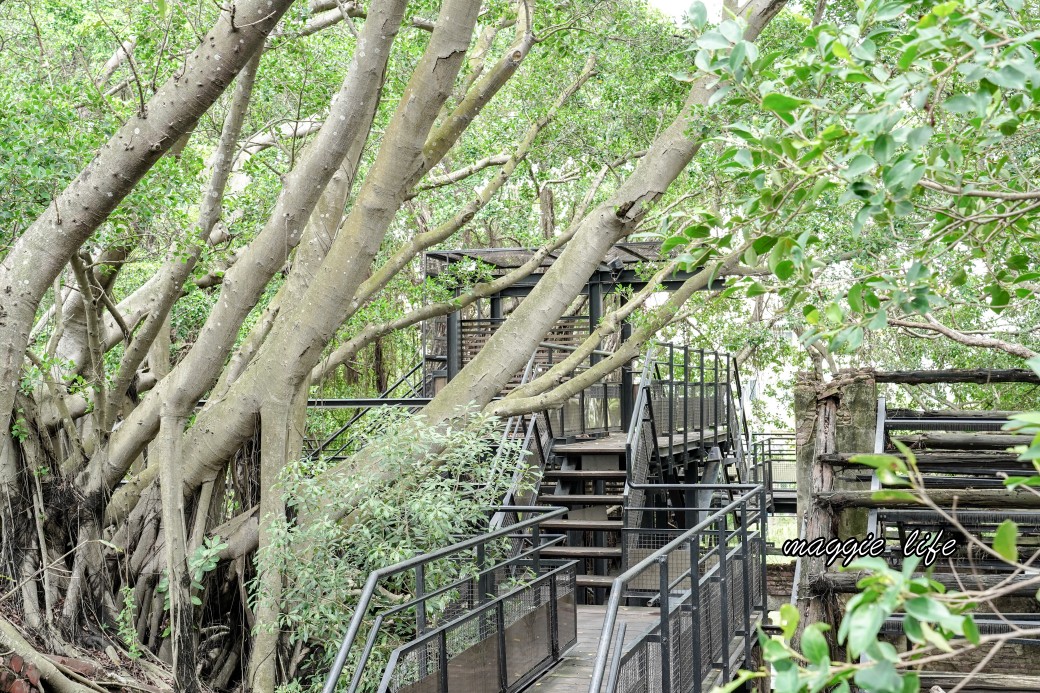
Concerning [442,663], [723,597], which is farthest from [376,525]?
[723,597]

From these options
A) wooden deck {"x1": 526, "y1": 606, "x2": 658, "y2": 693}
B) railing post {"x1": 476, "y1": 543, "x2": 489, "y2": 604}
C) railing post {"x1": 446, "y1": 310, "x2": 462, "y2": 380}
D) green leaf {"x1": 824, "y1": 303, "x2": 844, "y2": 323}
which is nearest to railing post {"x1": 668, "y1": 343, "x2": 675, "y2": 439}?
wooden deck {"x1": 526, "y1": 606, "x2": 658, "y2": 693}

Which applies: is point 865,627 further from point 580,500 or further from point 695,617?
point 580,500

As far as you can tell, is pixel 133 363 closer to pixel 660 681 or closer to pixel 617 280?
pixel 660 681

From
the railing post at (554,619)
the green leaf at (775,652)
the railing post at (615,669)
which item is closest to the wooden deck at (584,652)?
the railing post at (554,619)

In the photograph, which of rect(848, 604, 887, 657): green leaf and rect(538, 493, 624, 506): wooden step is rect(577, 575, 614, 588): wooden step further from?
rect(848, 604, 887, 657): green leaf

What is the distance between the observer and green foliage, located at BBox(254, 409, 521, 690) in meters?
6.87

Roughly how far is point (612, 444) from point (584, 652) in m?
4.54

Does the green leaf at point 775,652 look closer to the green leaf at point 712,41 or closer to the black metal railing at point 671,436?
the green leaf at point 712,41

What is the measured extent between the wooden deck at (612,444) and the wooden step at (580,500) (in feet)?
2.04

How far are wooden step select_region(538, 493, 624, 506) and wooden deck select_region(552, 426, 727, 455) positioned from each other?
62 cm

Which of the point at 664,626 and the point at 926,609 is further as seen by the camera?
the point at 664,626

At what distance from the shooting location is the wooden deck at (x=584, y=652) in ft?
22.6

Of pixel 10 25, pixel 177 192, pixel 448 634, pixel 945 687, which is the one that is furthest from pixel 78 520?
pixel 10 25

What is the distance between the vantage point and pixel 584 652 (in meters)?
7.85
